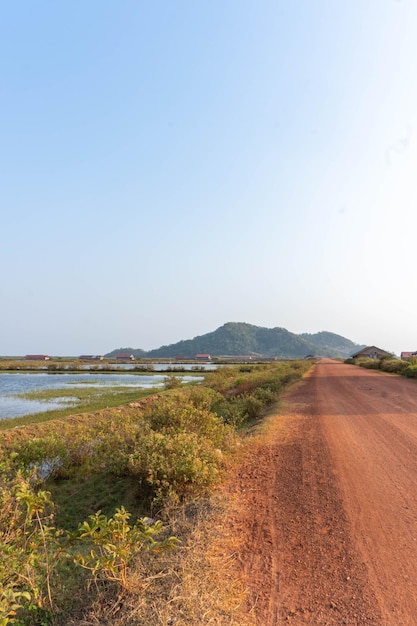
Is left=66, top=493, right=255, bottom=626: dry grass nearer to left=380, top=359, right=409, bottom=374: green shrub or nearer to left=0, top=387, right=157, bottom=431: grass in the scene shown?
left=0, top=387, right=157, bottom=431: grass

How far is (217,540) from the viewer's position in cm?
477

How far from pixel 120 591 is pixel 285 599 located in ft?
5.20

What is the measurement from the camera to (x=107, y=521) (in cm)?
425

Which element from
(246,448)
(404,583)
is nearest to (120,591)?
(404,583)

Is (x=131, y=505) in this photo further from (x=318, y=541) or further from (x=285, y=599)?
(x=285, y=599)

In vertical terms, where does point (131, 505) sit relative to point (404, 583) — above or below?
below

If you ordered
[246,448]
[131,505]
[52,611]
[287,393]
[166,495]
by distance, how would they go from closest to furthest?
[52,611], [166,495], [131,505], [246,448], [287,393]

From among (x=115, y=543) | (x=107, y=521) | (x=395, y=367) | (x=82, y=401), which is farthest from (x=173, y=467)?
(x=395, y=367)

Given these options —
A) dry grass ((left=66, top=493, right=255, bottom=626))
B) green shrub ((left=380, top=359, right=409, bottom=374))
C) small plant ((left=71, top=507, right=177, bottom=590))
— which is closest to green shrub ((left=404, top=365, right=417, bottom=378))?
green shrub ((left=380, top=359, right=409, bottom=374))

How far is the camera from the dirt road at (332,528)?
11.8 feet

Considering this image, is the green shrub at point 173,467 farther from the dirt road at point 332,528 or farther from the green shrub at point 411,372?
the green shrub at point 411,372

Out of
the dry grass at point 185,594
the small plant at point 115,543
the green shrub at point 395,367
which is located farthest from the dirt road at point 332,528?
the green shrub at point 395,367

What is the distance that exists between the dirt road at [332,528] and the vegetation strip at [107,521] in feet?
2.32

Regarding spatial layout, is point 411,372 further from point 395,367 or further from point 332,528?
point 332,528
